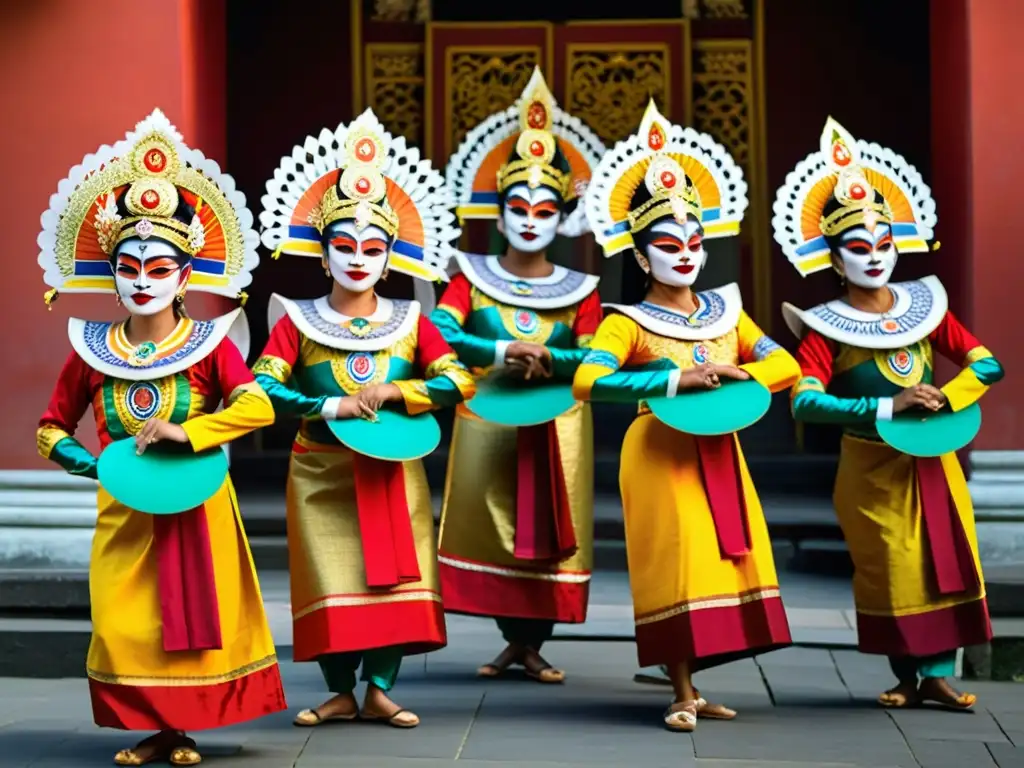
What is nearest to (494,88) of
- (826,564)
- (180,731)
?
(826,564)

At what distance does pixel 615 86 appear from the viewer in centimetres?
933

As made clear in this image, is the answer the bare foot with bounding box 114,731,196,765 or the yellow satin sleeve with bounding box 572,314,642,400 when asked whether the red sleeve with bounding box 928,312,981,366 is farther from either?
the bare foot with bounding box 114,731,196,765

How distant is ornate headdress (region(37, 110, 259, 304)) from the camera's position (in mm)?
4605

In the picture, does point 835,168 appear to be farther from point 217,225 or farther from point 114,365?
point 114,365

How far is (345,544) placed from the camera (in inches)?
196

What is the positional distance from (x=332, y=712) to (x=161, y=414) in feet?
3.59

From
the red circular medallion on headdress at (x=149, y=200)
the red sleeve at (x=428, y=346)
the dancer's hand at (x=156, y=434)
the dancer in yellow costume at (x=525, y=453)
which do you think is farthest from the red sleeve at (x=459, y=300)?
the dancer's hand at (x=156, y=434)

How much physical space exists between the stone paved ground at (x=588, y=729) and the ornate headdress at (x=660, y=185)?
1472 mm

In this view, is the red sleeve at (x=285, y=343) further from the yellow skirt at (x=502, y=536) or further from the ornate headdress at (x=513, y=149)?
the ornate headdress at (x=513, y=149)

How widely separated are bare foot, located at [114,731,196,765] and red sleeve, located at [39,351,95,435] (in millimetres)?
876

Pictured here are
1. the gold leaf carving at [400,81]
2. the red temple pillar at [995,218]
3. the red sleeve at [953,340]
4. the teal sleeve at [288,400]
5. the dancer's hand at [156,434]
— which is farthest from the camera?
the gold leaf carving at [400,81]

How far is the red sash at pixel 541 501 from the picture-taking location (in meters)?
5.61

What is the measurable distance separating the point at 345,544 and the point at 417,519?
23 centimetres


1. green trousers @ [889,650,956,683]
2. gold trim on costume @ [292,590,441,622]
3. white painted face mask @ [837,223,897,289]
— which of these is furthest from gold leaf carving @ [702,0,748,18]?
gold trim on costume @ [292,590,441,622]
